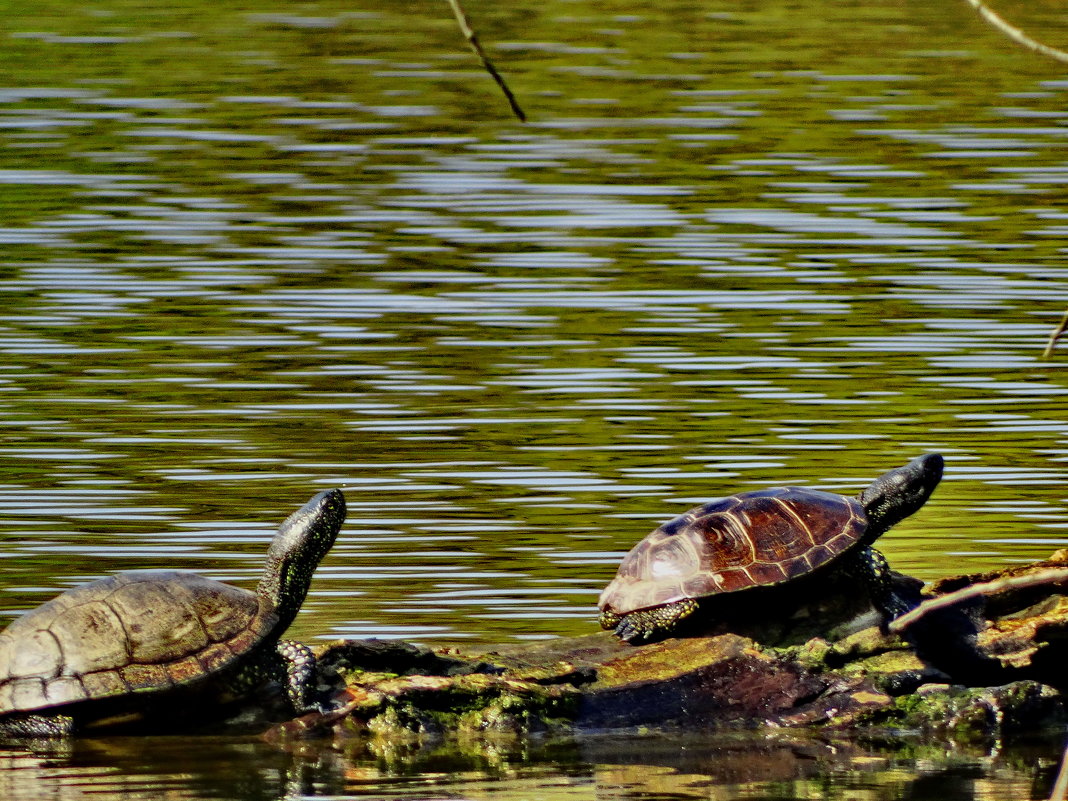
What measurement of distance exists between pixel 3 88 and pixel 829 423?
53.7 ft

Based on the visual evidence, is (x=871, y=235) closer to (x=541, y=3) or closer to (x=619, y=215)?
(x=619, y=215)

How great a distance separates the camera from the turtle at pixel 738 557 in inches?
336

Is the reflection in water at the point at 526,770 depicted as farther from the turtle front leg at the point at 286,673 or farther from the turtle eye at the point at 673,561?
the turtle eye at the point at 673,561

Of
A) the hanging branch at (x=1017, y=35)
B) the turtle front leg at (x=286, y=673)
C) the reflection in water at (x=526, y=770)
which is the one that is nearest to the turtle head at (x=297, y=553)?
the turtle front leg at (x=286, y=673)

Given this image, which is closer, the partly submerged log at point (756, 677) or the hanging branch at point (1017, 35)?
the hanging branch at point (1017, 35)

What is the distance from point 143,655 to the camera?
7934mm

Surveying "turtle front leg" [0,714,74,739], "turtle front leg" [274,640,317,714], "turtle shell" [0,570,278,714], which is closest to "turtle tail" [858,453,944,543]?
"turtle front leg" [274,640,317,714]

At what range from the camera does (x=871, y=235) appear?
19.2 metres

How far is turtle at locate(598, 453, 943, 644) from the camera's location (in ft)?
28.0

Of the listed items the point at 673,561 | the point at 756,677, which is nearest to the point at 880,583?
the point at 756,677

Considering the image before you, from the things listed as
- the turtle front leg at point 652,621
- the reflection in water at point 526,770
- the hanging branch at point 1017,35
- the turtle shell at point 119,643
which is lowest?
the reflection in water at point 526,770

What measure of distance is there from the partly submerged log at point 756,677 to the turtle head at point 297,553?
10.9 inches

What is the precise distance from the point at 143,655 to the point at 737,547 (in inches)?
93.1

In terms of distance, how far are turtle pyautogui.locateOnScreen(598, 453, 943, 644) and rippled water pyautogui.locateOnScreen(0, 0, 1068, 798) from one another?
102cm
